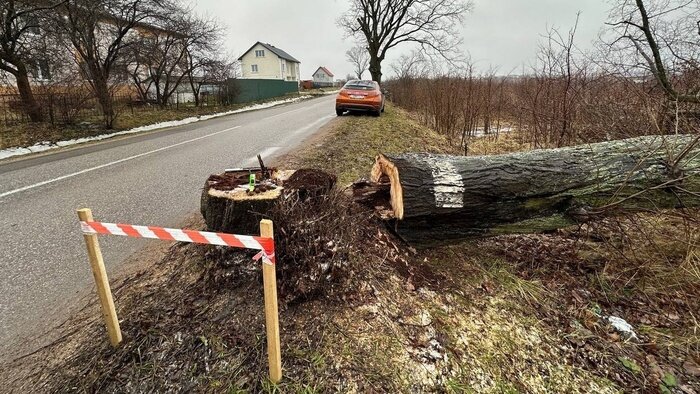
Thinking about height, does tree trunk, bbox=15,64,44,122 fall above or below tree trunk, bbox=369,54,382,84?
below

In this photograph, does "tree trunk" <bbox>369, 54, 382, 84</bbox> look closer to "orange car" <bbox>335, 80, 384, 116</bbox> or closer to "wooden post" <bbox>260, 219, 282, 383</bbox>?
"orange car" <bbox>335, 80, 384, 116</bbox>

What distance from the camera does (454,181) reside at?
3.04 metres

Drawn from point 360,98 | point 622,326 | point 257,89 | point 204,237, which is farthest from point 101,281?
point 257,89

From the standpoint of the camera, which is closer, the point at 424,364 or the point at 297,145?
the point at 424,364

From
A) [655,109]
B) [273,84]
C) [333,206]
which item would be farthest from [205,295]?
[273,84]

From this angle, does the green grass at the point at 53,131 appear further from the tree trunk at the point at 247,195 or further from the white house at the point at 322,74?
the white house at the point at 322,74

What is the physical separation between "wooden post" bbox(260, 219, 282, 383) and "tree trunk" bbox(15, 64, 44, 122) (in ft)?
44.8

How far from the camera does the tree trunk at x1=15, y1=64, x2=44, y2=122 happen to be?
10711 millimetres

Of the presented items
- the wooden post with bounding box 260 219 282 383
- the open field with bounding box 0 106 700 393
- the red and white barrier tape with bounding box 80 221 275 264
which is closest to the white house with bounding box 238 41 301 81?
the open field with bounding box 0 106 700 393

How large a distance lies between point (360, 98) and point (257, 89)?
60.6 feet

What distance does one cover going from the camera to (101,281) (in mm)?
1930

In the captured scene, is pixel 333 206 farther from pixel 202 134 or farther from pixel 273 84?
pixel 273 84

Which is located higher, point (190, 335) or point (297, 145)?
point (297, 145)

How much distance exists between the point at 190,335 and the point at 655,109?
669 cm
